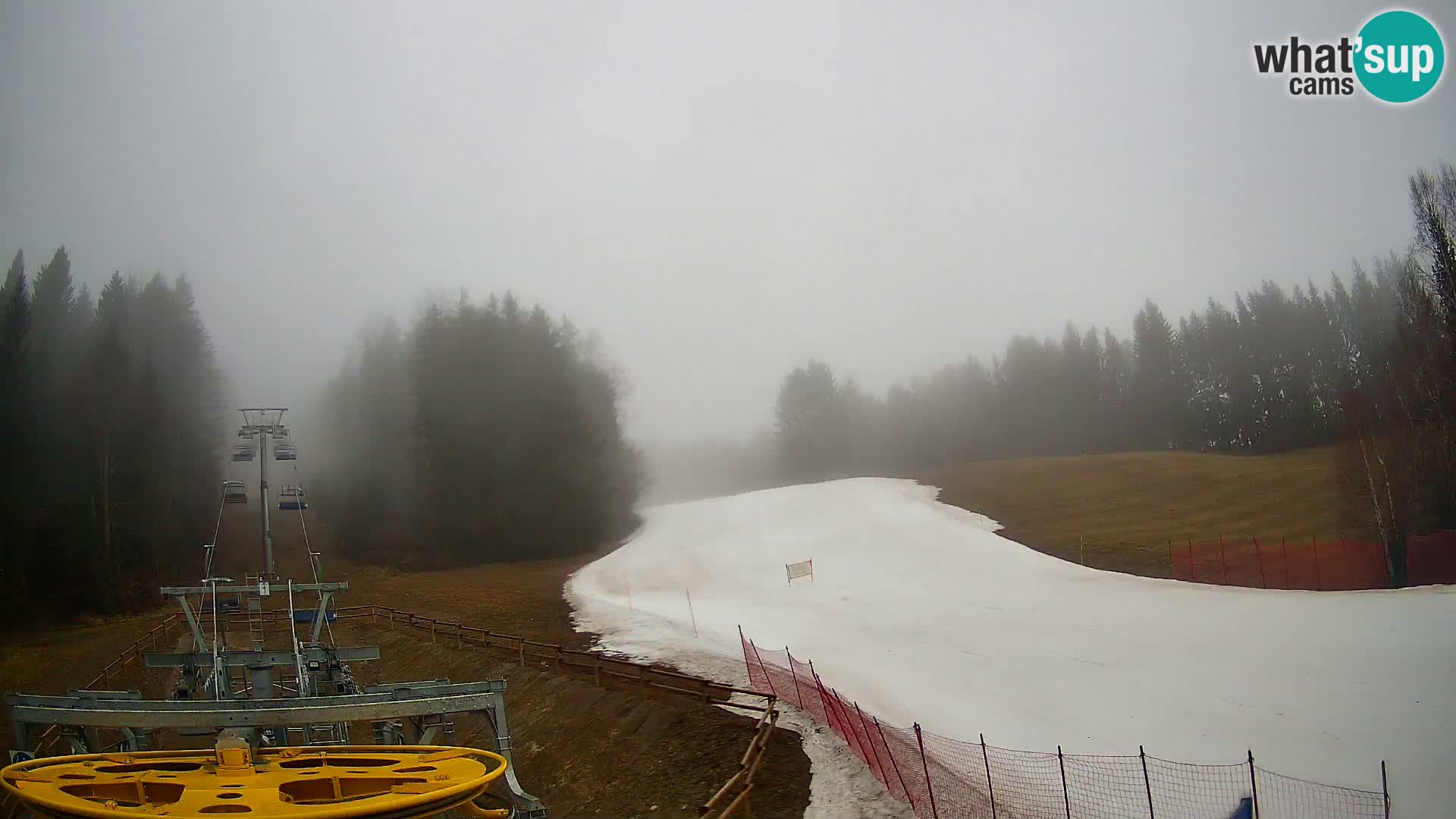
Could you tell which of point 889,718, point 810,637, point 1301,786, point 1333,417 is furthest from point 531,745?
point 1333,417

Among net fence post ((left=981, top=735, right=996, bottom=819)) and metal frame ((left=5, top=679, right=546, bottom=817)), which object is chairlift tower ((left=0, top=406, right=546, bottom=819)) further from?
net fence post ((left=981, top=735, right=996, bottom=819))

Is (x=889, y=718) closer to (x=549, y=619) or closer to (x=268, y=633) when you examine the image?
(x=549, y=619)

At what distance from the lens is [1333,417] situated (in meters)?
33.9

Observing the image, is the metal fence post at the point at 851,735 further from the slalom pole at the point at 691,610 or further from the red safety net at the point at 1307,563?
the red safety net at the point at 1307,563

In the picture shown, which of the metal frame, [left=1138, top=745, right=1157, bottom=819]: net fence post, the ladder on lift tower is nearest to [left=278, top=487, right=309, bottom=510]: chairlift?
the ladder on lift tower

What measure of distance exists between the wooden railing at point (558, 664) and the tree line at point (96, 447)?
11.8 feet

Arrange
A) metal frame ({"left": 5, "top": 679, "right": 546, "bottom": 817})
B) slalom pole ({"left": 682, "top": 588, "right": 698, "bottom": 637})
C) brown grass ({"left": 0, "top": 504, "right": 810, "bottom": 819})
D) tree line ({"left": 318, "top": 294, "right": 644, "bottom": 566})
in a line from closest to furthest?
metal frame ({"left": 5, "top": 679, "right": 546, "bottom": 817}) → brown grass ({"left": 0, "top": 504, "right": 810, "bottom": 819}) → slalom pole ({"left": 682, "top": 588, "right": 698, "bottom": 637}) → tree line ({"left": 318, "top": 294, "right": 644, "bottom": 566})

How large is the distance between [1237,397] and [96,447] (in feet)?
225

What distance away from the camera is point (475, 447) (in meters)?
51.0

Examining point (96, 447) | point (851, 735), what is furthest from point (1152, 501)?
point (96, 447)

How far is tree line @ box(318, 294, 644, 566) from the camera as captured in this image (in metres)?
47.7

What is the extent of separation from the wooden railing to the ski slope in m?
2.80

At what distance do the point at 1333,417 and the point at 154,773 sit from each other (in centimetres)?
4416

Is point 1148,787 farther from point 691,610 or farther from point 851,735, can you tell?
point 691,610
